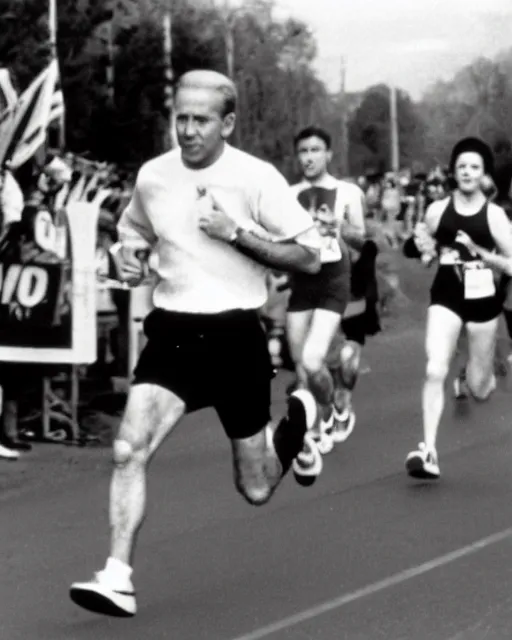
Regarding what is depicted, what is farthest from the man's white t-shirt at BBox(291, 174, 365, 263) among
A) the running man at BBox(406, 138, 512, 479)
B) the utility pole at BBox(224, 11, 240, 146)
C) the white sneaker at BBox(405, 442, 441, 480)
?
the utility pole at BBox(224, 11, 240, 146)

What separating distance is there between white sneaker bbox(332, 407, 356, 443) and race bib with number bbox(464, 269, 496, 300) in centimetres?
188

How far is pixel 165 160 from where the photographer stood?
6.63 meters

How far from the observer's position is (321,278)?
1084cm

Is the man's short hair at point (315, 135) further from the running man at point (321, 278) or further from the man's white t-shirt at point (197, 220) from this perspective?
the man's white t-shirt at point (197, 220)

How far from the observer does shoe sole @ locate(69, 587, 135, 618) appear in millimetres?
6141

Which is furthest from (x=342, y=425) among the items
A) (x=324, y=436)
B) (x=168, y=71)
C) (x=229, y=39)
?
(x=229, y=39)

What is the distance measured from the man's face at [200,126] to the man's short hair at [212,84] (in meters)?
0.02

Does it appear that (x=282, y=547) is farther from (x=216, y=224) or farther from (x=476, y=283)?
(x=476, y=283)

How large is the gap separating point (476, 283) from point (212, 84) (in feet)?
12.0

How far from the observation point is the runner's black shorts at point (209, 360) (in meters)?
6.59

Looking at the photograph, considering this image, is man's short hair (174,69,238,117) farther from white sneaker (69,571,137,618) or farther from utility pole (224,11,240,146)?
utility pole (224,11,240,146)

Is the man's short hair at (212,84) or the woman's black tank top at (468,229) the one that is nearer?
the man's short hair at (212,84)

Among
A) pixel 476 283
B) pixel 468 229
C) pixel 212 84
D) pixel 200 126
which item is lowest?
pixel 476 283

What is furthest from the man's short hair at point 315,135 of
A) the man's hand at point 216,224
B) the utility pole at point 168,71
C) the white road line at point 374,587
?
the utility pole at point 168,71
